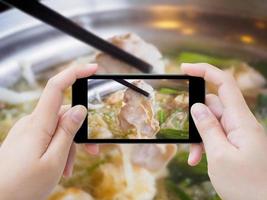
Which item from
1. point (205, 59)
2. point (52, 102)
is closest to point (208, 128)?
point (52, 102)

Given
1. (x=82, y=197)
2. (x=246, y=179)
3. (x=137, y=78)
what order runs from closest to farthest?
(x=246, y=179), (x=137, y=78), (x=82, y=197)

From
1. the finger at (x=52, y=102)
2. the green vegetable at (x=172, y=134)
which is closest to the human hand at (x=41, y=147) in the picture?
the finger at (x=52, y=102)

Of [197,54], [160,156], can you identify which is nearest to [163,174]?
[160,156]

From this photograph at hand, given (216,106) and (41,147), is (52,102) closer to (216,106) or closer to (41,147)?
(41,147)

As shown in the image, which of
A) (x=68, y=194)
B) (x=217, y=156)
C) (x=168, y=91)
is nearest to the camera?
(x=217, y=156)

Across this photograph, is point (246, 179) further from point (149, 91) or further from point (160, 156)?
point (160, 156)

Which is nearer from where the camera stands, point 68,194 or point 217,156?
point 217,156

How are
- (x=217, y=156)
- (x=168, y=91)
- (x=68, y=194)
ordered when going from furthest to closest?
1. (x=68, y=194)
2. (x=168, y=91)
3. (x=217, y=156)
